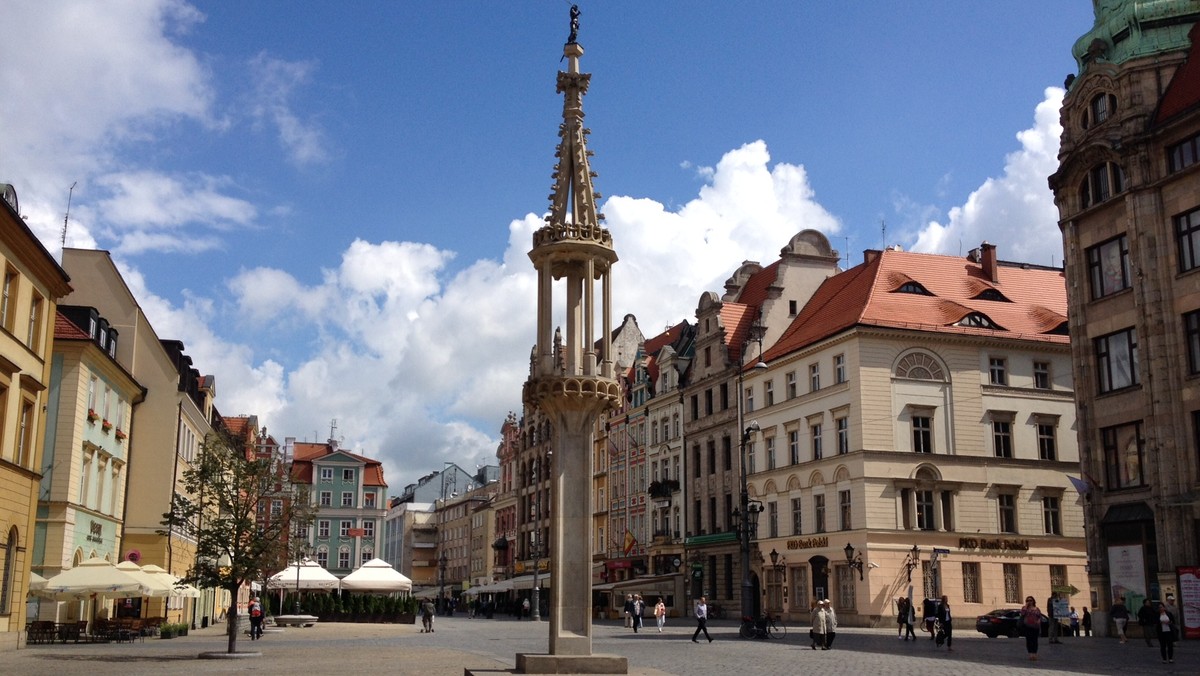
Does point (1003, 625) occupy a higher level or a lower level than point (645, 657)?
higher

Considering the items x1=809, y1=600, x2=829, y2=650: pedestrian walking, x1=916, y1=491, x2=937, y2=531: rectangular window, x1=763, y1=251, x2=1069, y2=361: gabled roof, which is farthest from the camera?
x1=763, y1=251, x2=1069, y2=361: gabled roof

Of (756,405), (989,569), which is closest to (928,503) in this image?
(989,569)

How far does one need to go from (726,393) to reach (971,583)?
19.5 m

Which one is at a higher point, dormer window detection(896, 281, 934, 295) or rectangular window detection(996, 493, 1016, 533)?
dormer window detection(896, 281, 934, 295)

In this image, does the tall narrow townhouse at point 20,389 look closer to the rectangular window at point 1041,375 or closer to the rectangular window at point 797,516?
the rectangular window at point 797,516

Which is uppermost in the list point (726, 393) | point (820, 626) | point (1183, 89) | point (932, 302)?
point (1183, 89)

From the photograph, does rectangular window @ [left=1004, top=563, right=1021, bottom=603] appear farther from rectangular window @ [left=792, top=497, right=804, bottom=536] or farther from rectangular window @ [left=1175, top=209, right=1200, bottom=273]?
rectangular window @ [left=1175, top=209, right=1200, bottom=273]

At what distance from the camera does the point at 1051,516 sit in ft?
185

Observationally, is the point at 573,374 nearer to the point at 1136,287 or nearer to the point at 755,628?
the point at 755,628

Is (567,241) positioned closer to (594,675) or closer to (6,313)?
(594,675)

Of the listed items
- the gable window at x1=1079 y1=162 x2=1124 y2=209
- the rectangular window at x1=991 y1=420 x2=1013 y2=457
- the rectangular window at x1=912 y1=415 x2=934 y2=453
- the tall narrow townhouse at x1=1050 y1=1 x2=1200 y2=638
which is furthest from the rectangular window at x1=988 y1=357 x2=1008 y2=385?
the gable window at x1=1079 y1=162 x2=1124 y2=209

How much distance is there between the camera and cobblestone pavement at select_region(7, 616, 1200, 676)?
81.9 ft

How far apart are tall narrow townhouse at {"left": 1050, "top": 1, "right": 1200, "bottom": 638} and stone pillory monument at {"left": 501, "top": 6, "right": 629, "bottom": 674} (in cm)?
2618

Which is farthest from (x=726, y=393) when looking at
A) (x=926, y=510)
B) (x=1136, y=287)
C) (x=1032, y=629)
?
(x=1032, y=629)
